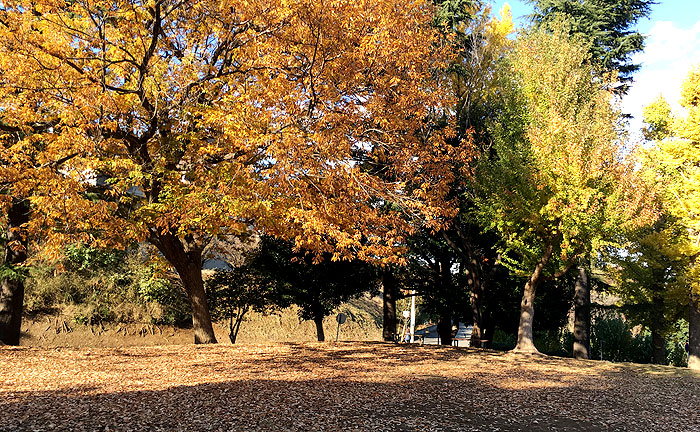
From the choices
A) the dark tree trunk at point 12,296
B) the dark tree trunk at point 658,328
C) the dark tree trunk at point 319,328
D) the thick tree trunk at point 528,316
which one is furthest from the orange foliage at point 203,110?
the dark tree trunk at point 658,328

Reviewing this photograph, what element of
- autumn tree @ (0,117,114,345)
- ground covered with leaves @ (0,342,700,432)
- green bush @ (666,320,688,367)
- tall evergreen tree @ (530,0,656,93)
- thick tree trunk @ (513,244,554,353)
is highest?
tall evergreen tree @ (530,0,656,93)

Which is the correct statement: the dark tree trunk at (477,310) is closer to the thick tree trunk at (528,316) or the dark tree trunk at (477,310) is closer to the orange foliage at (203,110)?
the thick tree trunk at (528,316)

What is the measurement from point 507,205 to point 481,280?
5.97 meters

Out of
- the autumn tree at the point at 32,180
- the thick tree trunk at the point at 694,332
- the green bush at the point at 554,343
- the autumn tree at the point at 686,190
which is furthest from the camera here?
the green bush at the point at 554,343

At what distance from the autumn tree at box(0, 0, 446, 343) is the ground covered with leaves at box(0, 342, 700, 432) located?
3.05 m

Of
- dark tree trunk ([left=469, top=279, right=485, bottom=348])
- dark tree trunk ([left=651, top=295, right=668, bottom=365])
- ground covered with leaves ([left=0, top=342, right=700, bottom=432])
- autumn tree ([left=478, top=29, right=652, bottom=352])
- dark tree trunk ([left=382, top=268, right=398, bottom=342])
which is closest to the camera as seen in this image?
ground covered with leaves ([left=0, top=342, right=700, bottom=432])

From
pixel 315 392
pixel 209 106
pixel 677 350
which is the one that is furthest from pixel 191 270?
pixel 677 350

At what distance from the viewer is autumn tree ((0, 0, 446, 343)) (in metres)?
10.8

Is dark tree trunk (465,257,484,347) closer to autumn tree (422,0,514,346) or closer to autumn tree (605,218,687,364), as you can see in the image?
autumn tree (422,0,514,346)

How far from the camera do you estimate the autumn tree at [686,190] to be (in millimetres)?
19344

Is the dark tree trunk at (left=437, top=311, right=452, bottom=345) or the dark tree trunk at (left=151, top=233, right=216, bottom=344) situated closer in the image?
the dark tree trunk at (left=151, top=233, right=216, bottom=344)

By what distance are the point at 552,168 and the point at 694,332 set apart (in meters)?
10.3

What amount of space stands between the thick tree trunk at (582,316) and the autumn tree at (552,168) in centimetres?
342

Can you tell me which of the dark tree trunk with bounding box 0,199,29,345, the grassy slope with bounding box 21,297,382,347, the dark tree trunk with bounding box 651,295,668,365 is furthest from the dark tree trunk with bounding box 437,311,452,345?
the dark tree trunk with bounding box 0,199,29,345
